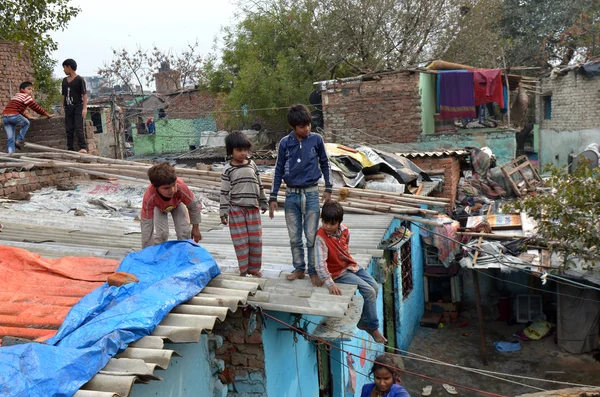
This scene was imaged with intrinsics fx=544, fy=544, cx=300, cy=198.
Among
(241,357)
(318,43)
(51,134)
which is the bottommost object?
(241,357)

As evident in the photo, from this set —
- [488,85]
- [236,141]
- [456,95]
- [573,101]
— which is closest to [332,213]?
[236,141]

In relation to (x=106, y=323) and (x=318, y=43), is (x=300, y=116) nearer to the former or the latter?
(x=106, y=323)

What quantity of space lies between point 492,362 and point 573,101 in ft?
44.6

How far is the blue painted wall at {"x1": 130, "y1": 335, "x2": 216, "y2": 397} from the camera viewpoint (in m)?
3.42

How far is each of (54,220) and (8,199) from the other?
63.3 inches

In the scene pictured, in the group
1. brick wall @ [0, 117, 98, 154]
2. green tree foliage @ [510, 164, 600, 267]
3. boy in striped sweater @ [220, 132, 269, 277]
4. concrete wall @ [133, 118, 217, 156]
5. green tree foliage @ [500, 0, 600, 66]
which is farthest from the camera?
concrete wall @ [133, 118, 217, 156]

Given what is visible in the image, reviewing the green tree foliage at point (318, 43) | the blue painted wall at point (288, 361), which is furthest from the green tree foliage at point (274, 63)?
the blue painted wall at point (288, 361)

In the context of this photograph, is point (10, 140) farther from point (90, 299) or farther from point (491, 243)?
point (491, 243)

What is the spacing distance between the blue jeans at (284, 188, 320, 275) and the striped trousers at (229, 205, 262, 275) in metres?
0.29

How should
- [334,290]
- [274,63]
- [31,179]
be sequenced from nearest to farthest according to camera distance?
1. [334,290]
2. [31,179]
3. [274,63]

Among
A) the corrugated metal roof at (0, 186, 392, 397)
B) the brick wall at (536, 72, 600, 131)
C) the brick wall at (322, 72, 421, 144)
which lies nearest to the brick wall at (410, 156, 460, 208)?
the brick wall at (322, 72, 421, 144)

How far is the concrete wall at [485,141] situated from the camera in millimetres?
16141

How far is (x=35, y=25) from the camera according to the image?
13852mm

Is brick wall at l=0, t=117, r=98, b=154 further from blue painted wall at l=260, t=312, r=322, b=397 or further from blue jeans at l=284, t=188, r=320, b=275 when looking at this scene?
blue jeans at l=284, t=188, r=320, b=275
